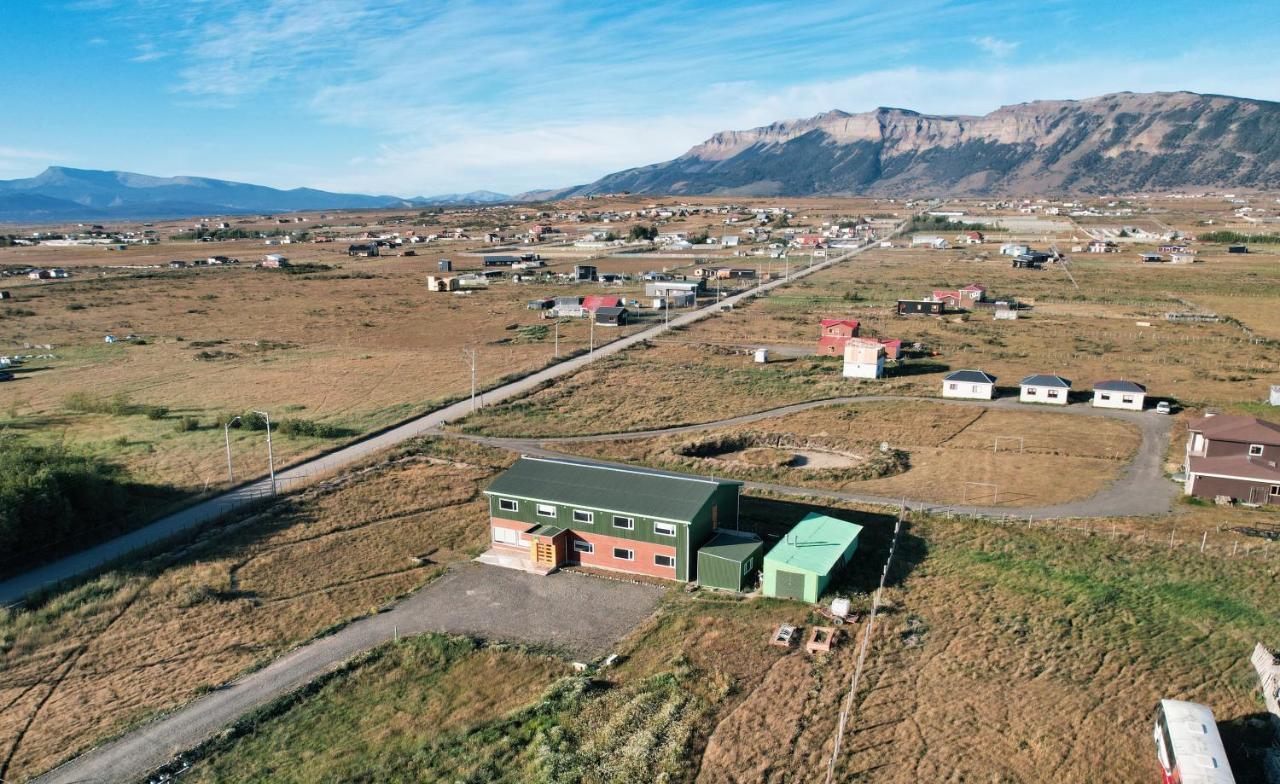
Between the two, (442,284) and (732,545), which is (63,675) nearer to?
(732,545)

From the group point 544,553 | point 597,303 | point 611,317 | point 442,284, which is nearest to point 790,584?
point 544,553

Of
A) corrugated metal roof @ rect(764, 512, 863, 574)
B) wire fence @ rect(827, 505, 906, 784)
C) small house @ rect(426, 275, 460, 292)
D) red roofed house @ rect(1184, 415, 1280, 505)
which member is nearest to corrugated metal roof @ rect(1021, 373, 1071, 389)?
red roofed house @ rect(1184, 415, 1280, 505)

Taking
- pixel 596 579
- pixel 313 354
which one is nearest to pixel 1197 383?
pixel 596 579

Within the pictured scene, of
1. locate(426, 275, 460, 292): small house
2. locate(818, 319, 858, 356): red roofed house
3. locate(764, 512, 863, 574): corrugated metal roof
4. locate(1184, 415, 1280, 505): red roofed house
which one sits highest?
locate(426, 275, 460, 292): small house

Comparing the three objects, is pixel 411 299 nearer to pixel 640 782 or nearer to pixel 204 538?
pixel 204 538

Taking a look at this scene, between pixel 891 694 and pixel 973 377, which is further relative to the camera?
pixel 973 377

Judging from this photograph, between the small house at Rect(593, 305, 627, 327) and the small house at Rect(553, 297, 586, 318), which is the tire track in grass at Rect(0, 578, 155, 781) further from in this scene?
the small house at Rect(553, 297, 586, 318)
